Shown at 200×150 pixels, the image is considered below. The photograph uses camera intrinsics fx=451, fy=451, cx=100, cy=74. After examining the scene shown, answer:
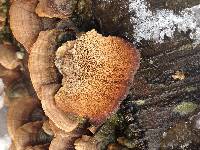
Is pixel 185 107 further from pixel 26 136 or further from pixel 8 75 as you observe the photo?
pixel 8 75

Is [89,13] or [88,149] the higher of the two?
[89,13]

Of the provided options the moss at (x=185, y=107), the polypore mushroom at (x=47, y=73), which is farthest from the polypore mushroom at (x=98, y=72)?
the moss at (x=185, y=107)

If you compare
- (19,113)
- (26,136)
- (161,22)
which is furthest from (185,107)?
(19,113)

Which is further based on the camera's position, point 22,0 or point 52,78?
point 22,0

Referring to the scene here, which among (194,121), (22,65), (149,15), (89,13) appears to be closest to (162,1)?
(149,15)

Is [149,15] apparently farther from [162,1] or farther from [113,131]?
[113,131]
